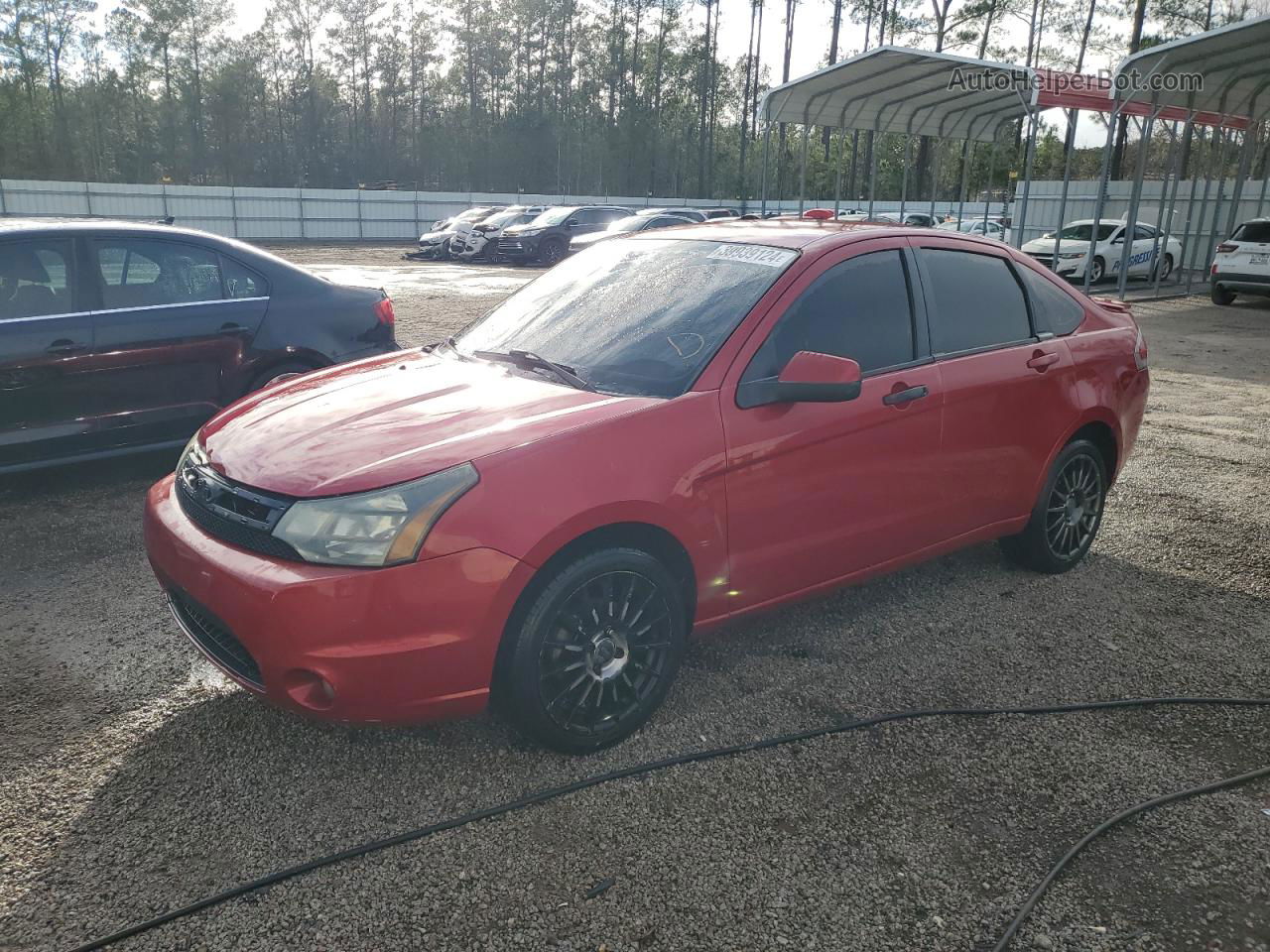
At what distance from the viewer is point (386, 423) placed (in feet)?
10.1

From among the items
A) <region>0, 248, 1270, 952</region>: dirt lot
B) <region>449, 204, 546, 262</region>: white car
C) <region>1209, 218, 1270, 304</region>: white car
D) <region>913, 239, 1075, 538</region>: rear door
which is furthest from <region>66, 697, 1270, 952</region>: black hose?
<region>449, 204, 546, 262</region>: white car

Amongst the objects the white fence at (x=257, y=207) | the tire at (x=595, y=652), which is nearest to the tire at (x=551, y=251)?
the white fence at (x=257, y=207)

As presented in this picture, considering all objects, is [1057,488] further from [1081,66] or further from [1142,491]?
[1081,66]

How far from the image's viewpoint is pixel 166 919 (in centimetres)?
236

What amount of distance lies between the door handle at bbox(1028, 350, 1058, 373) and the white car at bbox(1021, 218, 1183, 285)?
18.4 metres

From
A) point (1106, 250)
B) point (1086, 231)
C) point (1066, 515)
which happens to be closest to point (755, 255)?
point (1066, 515)

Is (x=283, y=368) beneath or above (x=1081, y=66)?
beneath

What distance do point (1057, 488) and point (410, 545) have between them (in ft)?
10.6

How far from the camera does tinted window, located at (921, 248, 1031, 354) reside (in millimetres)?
3980

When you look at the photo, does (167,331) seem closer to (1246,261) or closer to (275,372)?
(275,372)

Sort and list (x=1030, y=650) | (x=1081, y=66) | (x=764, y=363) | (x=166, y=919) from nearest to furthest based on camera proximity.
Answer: (x=166, y=919) < (x=764, y=363) < (x=1030, y=650) < (x=1081, y=66)

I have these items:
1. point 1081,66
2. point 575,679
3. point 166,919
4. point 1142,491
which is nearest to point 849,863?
point 575,679

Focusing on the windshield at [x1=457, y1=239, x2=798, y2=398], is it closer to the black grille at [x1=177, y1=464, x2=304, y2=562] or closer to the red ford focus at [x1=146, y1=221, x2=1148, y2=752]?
the red ford focus at [x1=146, y1=221, x2=1148, y2=752]

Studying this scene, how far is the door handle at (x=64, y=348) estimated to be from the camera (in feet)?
17.0
